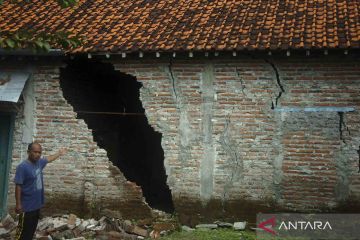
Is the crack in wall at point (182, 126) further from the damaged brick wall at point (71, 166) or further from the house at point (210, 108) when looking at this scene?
the damaged brick wall at point (71, 166)

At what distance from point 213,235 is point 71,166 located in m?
3.14

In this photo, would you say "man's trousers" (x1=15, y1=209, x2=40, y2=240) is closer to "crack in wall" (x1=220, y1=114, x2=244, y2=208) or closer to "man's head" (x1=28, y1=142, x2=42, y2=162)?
"man's head" (x1=28, y1=142, x2=42, y2=162)

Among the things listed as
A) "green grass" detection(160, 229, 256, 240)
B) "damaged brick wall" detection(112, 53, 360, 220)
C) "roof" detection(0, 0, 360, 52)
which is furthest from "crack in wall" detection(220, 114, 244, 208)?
"roof" detection(0, 0, 360, 52)

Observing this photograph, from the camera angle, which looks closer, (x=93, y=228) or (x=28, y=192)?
(x=28, y=192)

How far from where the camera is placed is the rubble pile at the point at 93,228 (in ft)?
23.8

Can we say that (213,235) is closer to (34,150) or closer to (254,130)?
(254,130)

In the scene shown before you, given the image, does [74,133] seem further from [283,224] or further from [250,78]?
Answer: [283,224]

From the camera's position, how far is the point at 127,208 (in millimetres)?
7938

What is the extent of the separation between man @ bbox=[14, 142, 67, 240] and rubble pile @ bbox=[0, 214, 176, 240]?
135cm

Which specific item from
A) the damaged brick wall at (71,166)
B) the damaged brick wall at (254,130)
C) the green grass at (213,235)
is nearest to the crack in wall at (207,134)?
the damaged brick wall at (254,130)

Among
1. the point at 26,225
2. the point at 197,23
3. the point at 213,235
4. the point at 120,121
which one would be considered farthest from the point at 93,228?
the point at 197,23

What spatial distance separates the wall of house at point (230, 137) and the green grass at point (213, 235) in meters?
0.40

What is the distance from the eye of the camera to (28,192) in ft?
19.0

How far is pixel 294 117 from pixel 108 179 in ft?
12.3
